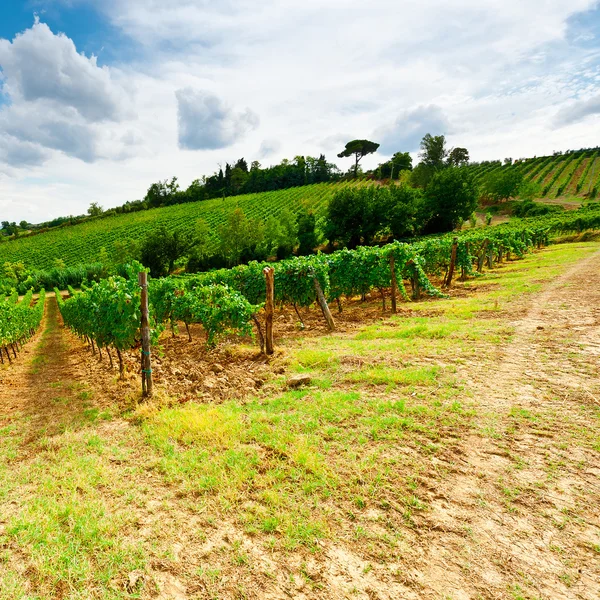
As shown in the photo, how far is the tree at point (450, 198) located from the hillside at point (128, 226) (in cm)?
2431

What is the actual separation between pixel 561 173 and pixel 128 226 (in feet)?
332

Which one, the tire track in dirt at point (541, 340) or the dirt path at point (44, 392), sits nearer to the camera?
the tire track in dirt at point (541, 340)

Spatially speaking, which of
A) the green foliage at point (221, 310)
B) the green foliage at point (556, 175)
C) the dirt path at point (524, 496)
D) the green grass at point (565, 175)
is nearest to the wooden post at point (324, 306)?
the green foliage at point (221, 310)

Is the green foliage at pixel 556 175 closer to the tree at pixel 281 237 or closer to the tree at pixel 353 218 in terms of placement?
the tree at pixel 353 218

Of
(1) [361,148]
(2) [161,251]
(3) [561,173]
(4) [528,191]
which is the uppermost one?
(1) [361,148]

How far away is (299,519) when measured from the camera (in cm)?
341

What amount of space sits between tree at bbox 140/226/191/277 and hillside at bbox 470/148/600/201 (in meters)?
54.7

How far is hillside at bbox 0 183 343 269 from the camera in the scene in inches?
2488

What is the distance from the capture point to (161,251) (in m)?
48.6

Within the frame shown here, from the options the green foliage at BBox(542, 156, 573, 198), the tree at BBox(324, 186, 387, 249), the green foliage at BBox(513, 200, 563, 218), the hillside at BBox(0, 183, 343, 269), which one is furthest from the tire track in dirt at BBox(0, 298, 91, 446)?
the green foliage at BBox(542, 156, 573, 198)

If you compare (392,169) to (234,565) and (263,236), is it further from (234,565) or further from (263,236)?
(234,565)

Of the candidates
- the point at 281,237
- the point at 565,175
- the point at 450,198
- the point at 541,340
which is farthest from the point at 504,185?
the point at 541,340

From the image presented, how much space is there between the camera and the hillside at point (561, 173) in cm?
6712

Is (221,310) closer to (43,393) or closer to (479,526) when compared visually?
(43,393)
